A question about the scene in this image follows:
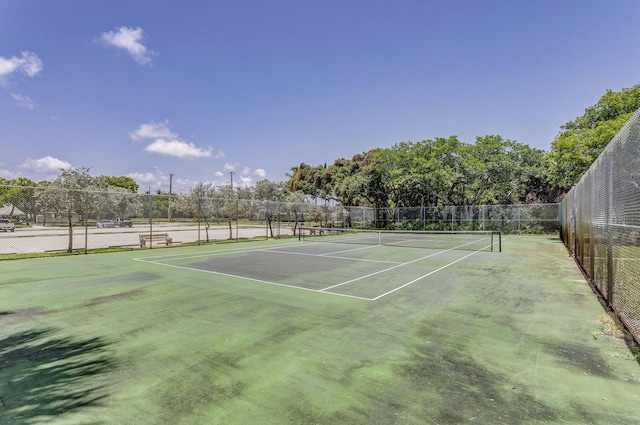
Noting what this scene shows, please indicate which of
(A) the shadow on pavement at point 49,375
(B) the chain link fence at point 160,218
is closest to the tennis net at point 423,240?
(B) the chain link fence at point 160,218

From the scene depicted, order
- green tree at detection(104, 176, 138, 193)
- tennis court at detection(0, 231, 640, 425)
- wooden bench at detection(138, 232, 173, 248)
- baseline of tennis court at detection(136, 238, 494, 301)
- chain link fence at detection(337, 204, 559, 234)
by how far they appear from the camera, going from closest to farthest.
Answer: tennis court at detection(0, 231, 640, 425) < baseline of tennis court at detection(136, 238, 494, 301) < wooden bench at detection(138, 232, 173, 248) < chain link fence at detection(337, 204, 559, 234) < green tree at detection(104, 176, 138, 193)

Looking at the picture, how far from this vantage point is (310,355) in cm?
397

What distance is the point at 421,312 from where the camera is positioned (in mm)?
5777

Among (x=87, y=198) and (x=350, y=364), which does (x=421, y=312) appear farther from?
(x=87, y=198)

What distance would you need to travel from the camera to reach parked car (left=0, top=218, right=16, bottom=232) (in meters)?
13.1

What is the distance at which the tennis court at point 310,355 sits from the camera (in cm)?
284

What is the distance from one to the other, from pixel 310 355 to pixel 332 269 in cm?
650

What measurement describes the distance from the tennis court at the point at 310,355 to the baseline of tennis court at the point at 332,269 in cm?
16

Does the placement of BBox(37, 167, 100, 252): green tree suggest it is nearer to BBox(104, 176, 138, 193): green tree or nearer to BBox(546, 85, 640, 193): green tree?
BBox(546, 85, 640, 193): green tree

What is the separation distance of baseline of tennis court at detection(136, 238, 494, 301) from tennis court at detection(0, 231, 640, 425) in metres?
0.16

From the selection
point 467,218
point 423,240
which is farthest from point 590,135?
point 467,218

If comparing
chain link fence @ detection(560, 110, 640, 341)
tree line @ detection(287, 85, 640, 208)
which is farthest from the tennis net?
chain link fence @ detection(560, 110, 640, 341)

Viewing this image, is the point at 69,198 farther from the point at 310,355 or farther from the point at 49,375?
the point at 310,355

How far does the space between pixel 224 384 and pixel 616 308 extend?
6300mm
